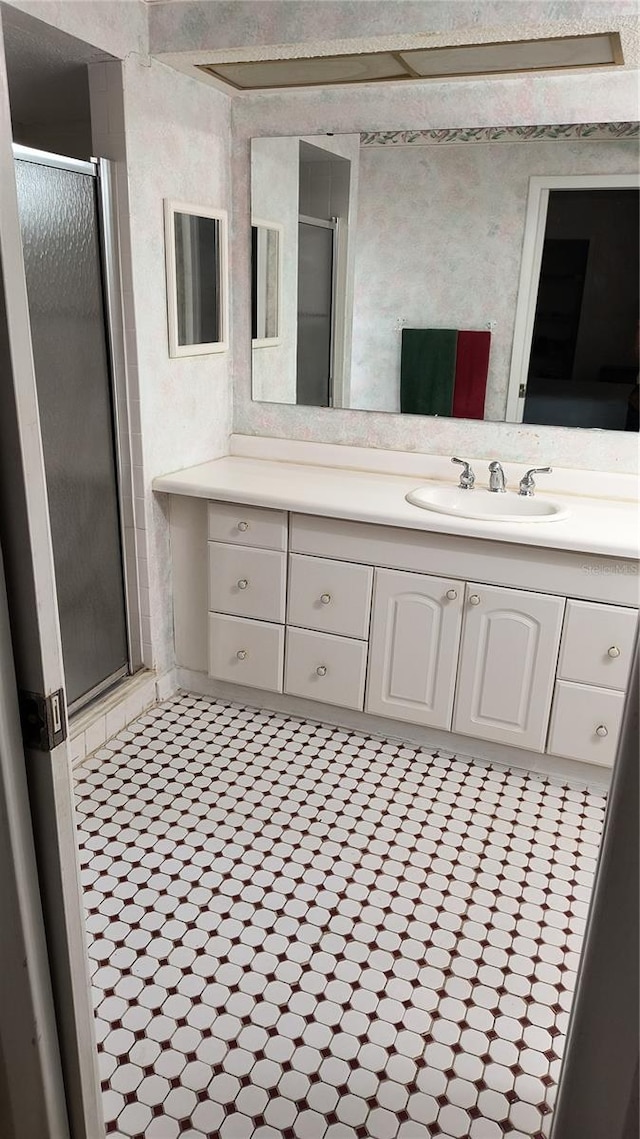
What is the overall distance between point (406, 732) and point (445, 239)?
1672 millimetres

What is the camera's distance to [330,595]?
277cm

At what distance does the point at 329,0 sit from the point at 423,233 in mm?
795

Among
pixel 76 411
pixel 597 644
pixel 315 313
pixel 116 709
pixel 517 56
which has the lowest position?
pixel 116 709

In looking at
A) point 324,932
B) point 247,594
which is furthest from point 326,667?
point 324,932

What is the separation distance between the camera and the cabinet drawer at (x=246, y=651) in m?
2.91

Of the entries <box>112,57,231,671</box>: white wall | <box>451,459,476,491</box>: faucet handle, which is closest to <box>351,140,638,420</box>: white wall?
<box>451,459,476,491</box>: faucet handle

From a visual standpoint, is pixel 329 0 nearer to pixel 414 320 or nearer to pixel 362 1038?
pixel 414 320

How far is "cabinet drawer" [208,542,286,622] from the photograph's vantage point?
111 inches

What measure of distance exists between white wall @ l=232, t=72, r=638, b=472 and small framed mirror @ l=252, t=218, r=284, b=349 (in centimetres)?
5

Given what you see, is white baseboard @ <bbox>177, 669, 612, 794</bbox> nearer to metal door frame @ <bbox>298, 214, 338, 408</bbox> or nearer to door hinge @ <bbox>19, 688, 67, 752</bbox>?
metal door frame @ <bbox>298, 214, 338, 408</bbox>

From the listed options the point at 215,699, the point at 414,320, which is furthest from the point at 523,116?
the point at 215,699

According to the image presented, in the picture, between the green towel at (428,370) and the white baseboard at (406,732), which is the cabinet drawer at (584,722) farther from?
the green towel at (428,370)

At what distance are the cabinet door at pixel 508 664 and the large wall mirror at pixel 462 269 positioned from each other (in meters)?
0.69

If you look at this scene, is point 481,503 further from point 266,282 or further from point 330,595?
point 266,282
